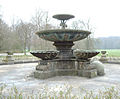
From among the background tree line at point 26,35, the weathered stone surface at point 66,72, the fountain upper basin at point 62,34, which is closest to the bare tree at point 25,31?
the background tree line at point 26,35

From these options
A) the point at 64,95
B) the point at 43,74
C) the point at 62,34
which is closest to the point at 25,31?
the point at 62,34

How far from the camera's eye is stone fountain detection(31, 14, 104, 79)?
7293mm

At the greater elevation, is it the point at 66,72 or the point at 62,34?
the point at 62,34

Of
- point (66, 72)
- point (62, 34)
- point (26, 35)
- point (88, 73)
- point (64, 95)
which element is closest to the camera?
point (64, 95)

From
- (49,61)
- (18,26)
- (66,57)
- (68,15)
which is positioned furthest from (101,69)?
(18,26)

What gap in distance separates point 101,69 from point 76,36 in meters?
2.13

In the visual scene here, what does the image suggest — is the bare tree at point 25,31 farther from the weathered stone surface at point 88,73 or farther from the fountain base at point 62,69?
the weathered stone surface at point 88,73

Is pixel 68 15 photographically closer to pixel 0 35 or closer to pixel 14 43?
pixel 0 35

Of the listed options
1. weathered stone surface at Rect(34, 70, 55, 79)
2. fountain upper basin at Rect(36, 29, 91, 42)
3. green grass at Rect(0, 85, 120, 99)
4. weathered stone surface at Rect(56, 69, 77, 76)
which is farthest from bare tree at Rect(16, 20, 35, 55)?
green grass at Rect(0, 85, 120, 99)

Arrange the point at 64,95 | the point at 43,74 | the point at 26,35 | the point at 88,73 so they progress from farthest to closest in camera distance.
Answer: the point at 26,35 < the point at 88,73 < the point at 43,74 < the point at 64,95

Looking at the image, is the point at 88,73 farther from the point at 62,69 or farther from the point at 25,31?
the point at 25,31

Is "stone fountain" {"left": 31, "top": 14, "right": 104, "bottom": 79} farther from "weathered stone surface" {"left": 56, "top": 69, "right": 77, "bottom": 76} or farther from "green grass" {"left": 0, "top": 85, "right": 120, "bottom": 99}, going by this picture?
"green grass" {"left": 0, "top": 85, "right": 120, "bottom": 99}

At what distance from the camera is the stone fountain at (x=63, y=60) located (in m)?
7.29

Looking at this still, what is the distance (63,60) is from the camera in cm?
813
